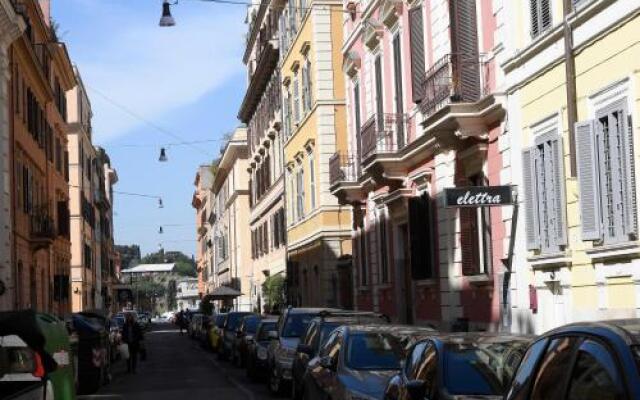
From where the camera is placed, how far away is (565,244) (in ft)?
53.4

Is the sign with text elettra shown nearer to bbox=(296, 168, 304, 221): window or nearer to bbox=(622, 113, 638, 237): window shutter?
bbox=(622, 113, 638, 237): window shutter

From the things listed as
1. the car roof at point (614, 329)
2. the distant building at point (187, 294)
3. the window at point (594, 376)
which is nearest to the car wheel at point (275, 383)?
the car roof at point (614, 329)

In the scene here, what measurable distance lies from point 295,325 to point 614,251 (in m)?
9.90

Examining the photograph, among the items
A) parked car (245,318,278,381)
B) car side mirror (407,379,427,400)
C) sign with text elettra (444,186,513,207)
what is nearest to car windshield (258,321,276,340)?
parked car (245,318,278,381)

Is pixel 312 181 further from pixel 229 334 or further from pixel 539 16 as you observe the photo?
pixel 539 16

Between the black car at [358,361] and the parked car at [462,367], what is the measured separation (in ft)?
7.33

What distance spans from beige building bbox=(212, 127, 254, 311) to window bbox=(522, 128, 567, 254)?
48245 mm

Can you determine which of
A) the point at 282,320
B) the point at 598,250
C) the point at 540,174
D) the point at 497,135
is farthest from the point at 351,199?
the point at 598,250

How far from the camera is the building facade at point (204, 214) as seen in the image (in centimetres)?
12375

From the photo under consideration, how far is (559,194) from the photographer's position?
16406 mm

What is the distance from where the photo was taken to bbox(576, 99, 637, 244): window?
1390 cm

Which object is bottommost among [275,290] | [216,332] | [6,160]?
[216,332]

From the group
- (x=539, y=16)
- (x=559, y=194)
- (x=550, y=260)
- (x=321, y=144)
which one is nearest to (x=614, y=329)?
(x=559, y=194)

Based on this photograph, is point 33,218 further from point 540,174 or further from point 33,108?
point 540,174
